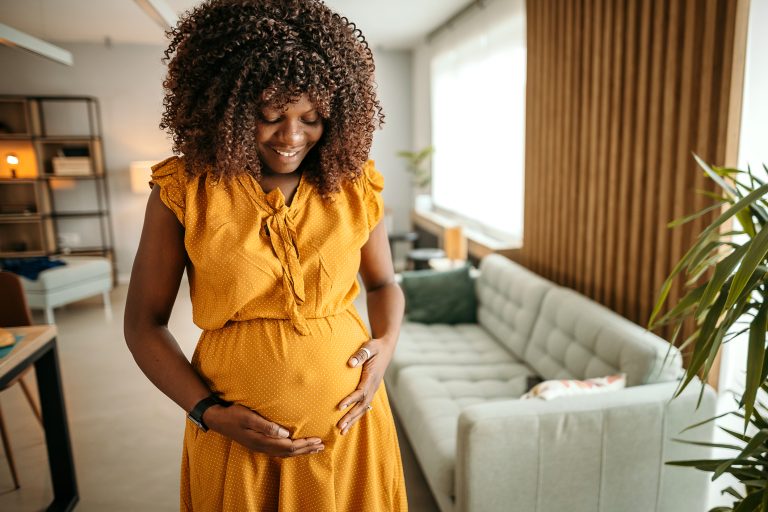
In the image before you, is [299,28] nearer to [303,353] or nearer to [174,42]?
[174,42]

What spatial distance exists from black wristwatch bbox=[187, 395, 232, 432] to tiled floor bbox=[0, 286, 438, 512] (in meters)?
1.49

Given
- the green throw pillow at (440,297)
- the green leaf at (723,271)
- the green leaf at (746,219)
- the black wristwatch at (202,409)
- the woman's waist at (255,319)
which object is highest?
the green leaf at (746,219)

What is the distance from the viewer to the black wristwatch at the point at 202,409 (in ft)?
2.83

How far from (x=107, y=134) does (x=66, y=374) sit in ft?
11.5

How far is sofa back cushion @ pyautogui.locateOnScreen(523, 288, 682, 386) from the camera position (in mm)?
1901

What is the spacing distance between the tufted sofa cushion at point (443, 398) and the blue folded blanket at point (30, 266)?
11.7 ft

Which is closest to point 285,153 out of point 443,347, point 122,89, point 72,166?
point 443,347

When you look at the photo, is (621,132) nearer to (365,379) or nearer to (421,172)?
(365,379)

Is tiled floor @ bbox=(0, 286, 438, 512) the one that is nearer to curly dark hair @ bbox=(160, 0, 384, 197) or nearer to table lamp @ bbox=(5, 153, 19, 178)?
curly dark hair @ bbox=(160, 0, 384, 197)

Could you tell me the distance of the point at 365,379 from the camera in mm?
945

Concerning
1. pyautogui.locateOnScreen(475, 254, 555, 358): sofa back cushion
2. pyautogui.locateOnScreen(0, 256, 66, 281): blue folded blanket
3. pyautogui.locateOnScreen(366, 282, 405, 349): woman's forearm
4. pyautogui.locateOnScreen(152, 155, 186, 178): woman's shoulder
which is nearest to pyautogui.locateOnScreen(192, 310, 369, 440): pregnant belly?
pyautogui.locateOnScreen(366, 282, 405, 349): woman's forearm

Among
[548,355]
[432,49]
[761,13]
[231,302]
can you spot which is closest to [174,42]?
[231,302]

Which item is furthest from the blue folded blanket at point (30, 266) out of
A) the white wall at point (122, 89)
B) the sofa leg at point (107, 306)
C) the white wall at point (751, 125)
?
the white wall at point (751, 125)

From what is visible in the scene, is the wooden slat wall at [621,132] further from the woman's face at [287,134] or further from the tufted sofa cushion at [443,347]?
the woman's face at [287,134]
